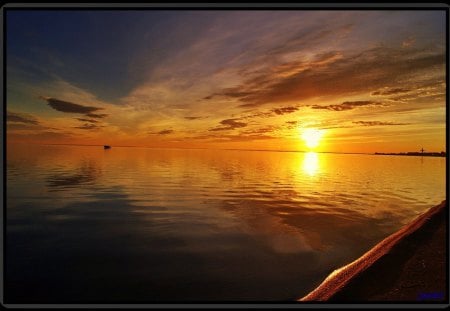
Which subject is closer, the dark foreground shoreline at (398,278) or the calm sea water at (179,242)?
the dark foreground shoreline at (398,278)

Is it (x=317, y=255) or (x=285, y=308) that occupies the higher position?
(x=285, y=308)

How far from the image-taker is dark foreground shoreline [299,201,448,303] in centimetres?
667

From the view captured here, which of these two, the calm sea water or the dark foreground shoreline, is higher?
the dark foreground shoreline

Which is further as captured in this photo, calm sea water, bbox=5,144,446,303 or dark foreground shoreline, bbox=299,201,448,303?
calm sea water, bbox=5,144,446,303

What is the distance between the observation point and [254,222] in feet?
52.2

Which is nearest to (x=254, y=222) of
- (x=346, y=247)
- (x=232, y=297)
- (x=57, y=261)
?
(x=346, y=247)

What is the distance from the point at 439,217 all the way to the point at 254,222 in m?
8.35

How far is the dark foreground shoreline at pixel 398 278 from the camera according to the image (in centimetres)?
667

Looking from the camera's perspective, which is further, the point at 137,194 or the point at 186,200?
the point at 137,194

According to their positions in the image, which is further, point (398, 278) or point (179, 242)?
point (179, 242)

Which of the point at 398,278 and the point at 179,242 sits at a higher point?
the point at 398,278

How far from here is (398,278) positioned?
7422mm

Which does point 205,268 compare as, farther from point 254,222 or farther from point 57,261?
point 254,222

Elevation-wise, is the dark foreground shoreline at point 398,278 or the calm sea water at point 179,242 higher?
the dark foreground shoreline at point 398,278
